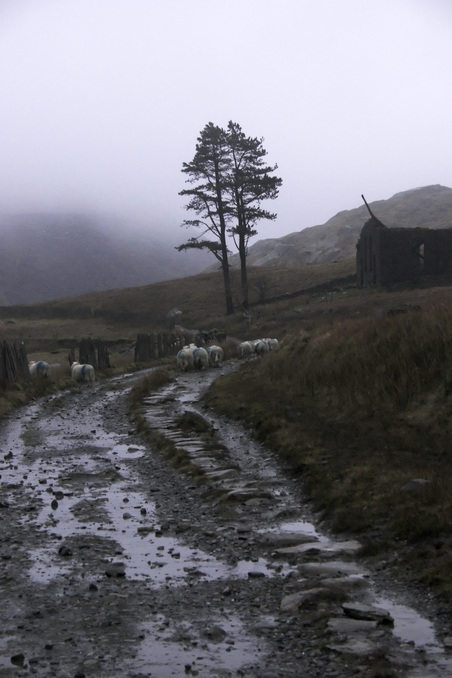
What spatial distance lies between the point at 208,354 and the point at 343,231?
117 metres

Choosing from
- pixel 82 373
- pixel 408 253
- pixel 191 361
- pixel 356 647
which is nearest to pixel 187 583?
pixel 356 647

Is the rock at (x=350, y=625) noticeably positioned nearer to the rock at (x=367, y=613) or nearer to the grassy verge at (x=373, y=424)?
the rock at (x=367, y=613)

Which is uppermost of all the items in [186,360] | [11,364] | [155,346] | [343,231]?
[343,231]

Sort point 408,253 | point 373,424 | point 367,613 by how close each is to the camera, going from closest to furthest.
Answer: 1. point 367,613
2. point 373,424
3. point 408,253

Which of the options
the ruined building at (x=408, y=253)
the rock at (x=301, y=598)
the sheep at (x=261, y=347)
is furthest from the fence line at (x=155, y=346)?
the rock at (x=301, y=598)

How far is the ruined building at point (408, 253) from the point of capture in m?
53.0

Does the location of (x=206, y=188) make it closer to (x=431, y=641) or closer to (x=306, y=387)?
(x=306, y=387)

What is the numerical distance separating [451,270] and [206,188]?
62.9ft

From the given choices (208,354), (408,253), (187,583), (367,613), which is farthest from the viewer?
(408,253)

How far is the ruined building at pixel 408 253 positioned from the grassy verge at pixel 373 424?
1130 inches

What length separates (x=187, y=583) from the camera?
7.89m

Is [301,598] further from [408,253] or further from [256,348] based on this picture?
[408,253]

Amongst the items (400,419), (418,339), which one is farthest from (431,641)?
(418,339)

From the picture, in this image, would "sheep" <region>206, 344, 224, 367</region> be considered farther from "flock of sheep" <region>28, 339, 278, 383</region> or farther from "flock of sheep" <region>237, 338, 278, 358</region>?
"flock of sheep" <region>237, 338, 278, 358</region>
